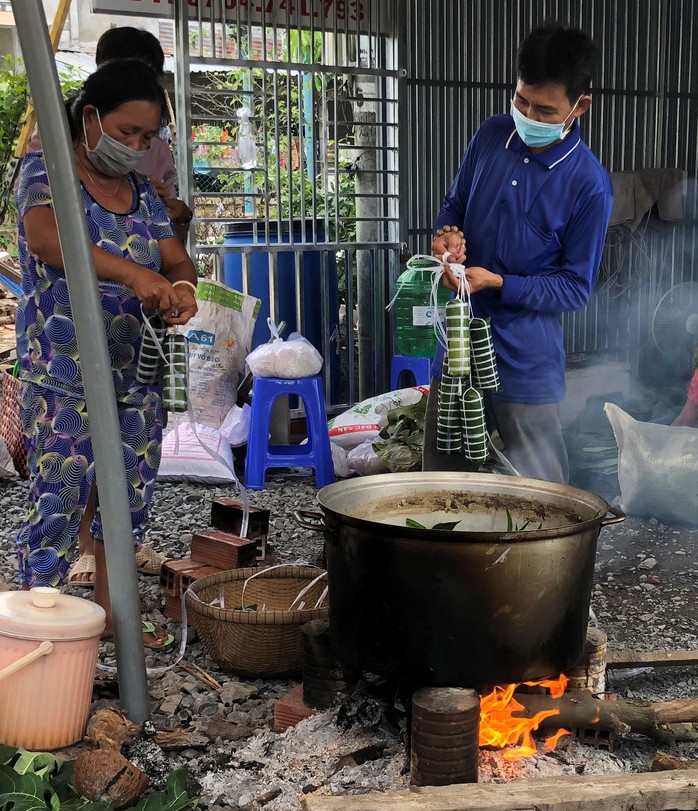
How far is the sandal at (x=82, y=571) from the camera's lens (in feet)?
14.5

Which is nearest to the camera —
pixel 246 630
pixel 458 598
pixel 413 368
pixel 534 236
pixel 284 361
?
pixel 458 598

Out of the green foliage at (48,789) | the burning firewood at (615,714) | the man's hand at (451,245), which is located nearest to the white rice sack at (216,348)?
the man's hand at (451,245)

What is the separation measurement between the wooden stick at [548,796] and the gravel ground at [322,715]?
280mm

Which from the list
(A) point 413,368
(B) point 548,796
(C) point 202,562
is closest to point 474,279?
(C) point 202,562

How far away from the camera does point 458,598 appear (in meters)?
2.56

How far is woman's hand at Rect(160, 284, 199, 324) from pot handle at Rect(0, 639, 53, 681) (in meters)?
1.17

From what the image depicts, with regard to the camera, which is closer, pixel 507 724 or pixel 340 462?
pixel 507 724

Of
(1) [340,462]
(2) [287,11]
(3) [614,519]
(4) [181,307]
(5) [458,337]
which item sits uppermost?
(2) [287,11]

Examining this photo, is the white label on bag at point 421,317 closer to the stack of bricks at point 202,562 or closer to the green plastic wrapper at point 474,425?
the stack of bricks at point 202,562

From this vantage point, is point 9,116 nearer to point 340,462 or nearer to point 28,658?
point 340,462

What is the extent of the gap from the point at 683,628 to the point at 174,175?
349 centimetres

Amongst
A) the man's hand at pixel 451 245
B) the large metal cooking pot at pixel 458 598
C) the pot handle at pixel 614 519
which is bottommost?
the large metal cooking pot at pixel 458 598

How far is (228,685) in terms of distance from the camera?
3.48m

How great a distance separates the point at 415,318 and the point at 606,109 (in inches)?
120
